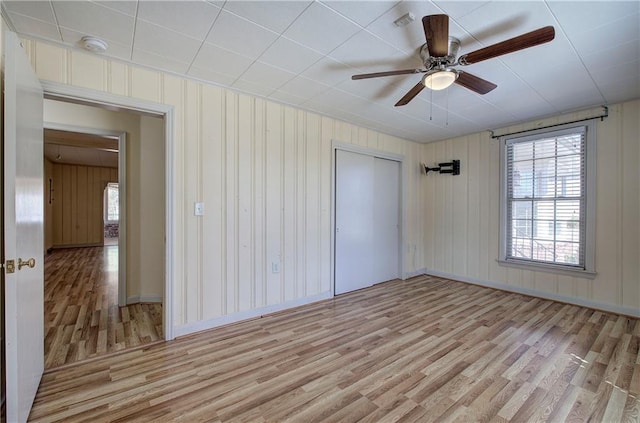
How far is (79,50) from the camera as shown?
2.25 m

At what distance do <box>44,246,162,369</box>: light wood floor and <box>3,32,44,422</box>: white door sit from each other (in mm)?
554

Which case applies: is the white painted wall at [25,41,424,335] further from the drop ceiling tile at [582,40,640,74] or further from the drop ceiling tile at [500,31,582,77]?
the drop ceiling tile at [582,40,640,74]

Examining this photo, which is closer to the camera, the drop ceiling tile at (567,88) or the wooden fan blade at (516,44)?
the wooden fan blade at (516,44)

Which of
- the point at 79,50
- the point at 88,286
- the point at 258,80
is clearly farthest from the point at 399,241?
the point at 88,286

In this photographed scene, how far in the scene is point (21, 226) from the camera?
1558 millimetres

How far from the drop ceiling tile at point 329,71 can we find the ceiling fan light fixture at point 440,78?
687 millimetres

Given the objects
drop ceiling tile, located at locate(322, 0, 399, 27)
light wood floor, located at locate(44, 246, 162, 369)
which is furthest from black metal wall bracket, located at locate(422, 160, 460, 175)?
light wood floor, located at locate(44, 246, 162, 369)

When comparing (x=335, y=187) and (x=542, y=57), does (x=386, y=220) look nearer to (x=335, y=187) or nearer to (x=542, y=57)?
(x=335, y=187)

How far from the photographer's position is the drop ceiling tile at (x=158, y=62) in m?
2.33

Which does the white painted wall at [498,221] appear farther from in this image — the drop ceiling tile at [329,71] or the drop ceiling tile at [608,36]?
the drop ceiling tile at [329,71]

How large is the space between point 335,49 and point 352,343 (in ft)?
8.44

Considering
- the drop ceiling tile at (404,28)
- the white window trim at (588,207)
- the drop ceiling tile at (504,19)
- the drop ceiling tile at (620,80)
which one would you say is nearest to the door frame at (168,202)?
the drop ceiling tile at (404,28)

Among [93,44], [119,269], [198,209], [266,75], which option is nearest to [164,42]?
[93,44]

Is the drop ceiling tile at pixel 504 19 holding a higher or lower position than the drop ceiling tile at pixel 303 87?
lower
